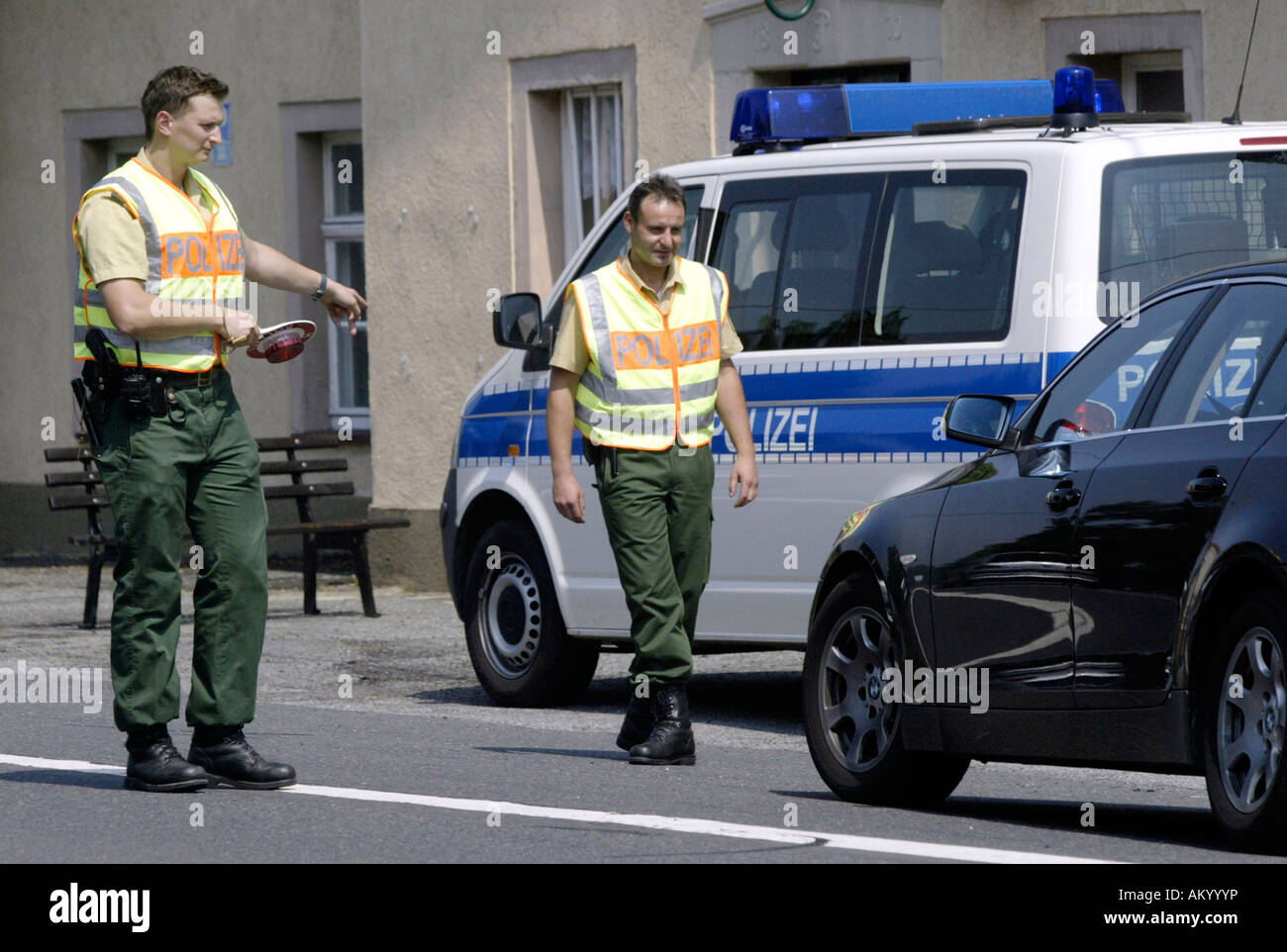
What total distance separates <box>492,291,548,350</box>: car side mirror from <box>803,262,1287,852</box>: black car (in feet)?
9.31

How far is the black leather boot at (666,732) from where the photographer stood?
8312 millimetres

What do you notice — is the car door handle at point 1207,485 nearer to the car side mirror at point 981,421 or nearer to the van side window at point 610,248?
the car side mirror at point 981,421

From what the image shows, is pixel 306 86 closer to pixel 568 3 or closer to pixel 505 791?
pixel 568 3

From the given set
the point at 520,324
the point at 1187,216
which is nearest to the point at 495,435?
the point at 520,324

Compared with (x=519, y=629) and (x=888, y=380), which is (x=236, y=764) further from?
(x=519, y=629)

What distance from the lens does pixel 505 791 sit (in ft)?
24.8

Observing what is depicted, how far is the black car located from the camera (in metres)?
5.87

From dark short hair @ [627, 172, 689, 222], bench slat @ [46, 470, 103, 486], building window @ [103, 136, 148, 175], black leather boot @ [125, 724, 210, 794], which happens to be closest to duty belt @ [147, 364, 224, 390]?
black leather boot @ [125, 724, 210, 794]

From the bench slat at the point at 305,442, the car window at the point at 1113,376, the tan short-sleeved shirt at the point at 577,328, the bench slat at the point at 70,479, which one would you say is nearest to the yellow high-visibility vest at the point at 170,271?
the tan short-sleeved shirt at the point at 577,328

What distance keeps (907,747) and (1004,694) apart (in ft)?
1.34

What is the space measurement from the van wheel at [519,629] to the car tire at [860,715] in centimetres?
Result: 300

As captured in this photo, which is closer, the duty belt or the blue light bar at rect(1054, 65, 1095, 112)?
the duty belt

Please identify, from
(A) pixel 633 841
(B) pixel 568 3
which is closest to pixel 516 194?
(B) pixel 568 3

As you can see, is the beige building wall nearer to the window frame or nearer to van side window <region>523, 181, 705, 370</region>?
the window frame
